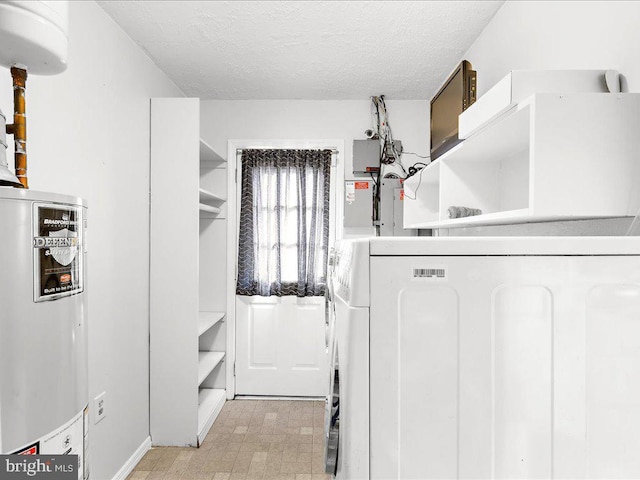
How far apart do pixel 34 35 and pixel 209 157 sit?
2286 mm

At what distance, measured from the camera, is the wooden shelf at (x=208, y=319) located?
116 inches

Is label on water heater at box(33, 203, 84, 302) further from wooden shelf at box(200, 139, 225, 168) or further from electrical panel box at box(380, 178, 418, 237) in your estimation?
electrical panel box at box(380, 178, 418, 237)

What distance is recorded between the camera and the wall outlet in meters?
2.03

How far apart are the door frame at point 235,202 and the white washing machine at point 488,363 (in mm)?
2606

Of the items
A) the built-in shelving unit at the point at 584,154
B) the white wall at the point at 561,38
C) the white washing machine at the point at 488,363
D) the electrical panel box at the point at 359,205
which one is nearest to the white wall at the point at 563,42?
the white wall at the point at 561,38

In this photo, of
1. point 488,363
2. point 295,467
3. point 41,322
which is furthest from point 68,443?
point 295,467

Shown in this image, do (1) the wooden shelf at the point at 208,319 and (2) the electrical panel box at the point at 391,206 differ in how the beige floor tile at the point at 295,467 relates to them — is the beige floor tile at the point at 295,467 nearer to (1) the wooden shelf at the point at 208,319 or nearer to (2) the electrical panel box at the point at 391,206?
(1) the wooden shelf at the point at 208,319

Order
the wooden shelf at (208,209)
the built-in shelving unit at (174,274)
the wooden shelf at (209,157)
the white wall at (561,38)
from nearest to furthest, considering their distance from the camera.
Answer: the white wall at (561,38) < the built-in shelving unit at (174,274) < the wooden shelf at (208,209) < the wooden shelf at (209,157)

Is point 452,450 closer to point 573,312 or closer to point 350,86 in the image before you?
point 573,312

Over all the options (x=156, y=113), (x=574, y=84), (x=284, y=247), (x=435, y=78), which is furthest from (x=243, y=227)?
(x=574, y=84)

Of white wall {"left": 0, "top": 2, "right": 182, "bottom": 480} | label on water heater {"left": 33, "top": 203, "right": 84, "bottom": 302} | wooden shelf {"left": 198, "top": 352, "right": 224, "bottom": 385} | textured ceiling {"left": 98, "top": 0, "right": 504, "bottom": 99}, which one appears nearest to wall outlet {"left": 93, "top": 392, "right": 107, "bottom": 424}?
white wall {"left": 0, "top": 2, "right": 182, "bottom": 480}

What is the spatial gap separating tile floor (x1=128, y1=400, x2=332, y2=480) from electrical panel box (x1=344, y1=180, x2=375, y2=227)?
1574 millimetres

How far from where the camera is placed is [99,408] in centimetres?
206

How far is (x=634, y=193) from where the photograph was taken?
1063 millimetres
